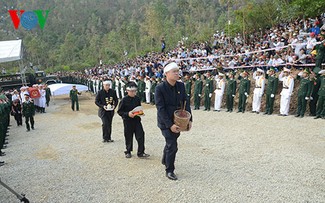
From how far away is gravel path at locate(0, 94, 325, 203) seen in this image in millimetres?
4512

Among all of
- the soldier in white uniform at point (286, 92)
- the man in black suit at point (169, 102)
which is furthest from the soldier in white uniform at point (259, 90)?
the man in black suit at point (169, 102)

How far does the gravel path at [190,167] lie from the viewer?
178 inches

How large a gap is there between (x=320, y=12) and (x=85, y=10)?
107 metres

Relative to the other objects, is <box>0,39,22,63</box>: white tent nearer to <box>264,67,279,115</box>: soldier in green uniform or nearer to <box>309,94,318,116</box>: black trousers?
<box>264,67,279,115</box>: soldier in green uniform

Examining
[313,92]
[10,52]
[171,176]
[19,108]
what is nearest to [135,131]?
[171,176]

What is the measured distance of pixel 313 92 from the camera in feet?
34.0

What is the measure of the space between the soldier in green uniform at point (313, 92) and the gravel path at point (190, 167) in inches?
44.8

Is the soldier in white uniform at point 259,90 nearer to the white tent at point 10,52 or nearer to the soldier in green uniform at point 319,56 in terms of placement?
the soldier in green uniform at point 319,56

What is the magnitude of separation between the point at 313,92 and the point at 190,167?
278 inches

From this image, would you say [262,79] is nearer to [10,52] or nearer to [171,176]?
[171,176]

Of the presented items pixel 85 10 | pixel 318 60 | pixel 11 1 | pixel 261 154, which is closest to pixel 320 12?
pixel 318 60

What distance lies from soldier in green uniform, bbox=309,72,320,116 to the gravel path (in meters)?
1.14

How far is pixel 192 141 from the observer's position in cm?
791

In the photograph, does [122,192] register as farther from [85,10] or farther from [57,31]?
[85,10]
